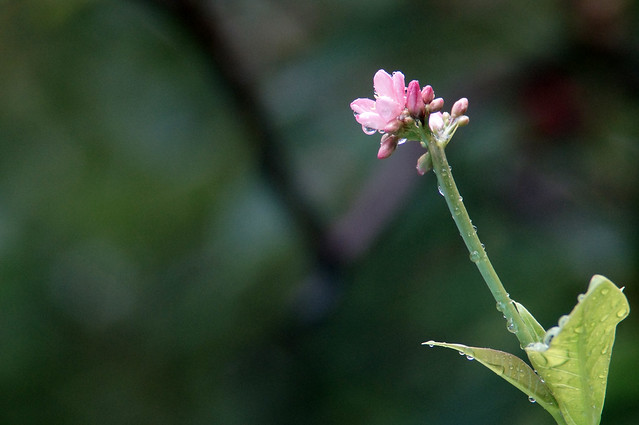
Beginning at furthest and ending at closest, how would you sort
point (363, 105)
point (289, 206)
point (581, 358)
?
point (289, 206), point (363, 105), point (581, 358)

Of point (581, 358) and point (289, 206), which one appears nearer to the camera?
point (581, 358)

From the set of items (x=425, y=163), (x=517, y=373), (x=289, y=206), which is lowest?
(x=517, y=373)

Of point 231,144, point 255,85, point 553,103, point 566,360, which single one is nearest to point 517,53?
point 553,103

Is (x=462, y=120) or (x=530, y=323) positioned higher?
(x=462, y=120)

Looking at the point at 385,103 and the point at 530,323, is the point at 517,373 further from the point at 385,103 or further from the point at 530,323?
the point at 385,103

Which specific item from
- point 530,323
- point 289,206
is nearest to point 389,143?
point 530,323

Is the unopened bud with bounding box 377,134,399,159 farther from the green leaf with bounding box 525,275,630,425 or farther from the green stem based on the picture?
the green leaf with bounding box 525,275,630,425
